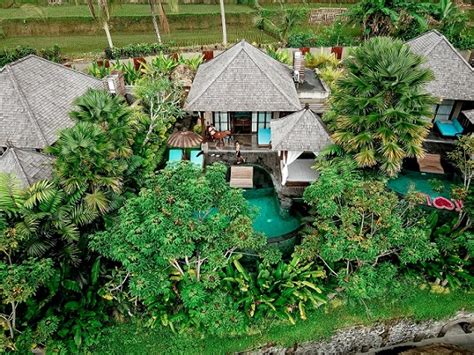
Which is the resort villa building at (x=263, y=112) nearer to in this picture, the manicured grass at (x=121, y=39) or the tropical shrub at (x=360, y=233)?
the tropical shrub at (x=360, y=233)

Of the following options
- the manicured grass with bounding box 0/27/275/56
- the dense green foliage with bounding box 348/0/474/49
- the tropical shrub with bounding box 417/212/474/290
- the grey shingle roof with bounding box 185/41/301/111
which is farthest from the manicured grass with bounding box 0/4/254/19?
the tropical shrub with bounding box 417/212/474/290

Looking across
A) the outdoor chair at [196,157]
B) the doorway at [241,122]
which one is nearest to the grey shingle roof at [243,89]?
the doorway at [241,122]

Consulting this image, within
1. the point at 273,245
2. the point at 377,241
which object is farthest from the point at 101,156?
the point at 377,241

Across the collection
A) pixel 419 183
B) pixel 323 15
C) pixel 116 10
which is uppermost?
pixel 116 10

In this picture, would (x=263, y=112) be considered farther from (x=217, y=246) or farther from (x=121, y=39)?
(x=121, y=39)

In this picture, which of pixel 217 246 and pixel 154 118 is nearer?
pixel 217 246

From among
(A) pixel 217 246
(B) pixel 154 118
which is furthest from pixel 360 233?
(B) pixel 154 118

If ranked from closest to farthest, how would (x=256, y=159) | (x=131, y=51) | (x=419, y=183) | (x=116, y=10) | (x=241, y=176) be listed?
(x=419, y=183)
(x=241, y=176)
(x=256, y=159)
(x=131, y=51)
(x=116, y=10)

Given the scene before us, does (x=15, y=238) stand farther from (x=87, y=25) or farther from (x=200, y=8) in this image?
(x=200, y=8)
